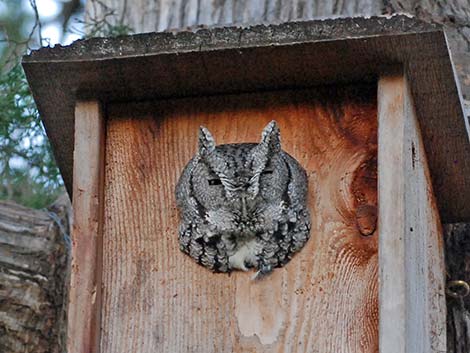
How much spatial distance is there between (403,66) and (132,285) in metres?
0.73

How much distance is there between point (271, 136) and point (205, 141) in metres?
0.14

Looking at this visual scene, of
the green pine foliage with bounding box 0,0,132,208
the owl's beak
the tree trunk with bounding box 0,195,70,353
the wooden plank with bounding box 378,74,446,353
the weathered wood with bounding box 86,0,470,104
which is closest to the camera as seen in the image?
the wooden plank with bounding box 378,74,446,353

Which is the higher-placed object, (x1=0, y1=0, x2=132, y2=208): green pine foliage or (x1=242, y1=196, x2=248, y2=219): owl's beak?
(x1=0, y1=0, x2=132, y2=208): green pine foliage

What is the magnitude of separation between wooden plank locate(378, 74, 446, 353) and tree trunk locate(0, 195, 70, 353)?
97 centimetres

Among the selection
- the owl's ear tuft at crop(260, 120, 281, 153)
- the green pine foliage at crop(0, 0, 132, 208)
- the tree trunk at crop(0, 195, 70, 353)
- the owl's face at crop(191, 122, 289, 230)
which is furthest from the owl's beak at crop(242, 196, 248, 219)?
the green pine foliage at crop(0, 0, 132, 208)

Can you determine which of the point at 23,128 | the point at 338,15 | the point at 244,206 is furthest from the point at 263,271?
the point at 23,128

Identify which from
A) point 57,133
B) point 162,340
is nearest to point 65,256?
point 57,133

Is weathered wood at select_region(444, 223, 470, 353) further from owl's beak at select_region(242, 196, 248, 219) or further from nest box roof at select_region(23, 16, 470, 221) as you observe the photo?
owl's beak at select_region(242, 196, 248, 219)

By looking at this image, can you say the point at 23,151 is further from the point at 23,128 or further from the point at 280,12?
the point at 280,12

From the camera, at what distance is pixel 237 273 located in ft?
8.77

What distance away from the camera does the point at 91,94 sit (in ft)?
9.10

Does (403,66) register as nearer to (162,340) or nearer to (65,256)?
(162,340)

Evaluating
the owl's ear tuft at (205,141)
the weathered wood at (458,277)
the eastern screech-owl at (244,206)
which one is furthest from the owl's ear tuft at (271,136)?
the weathered wood at (458,277)

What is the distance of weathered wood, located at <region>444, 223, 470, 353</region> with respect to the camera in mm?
3244
